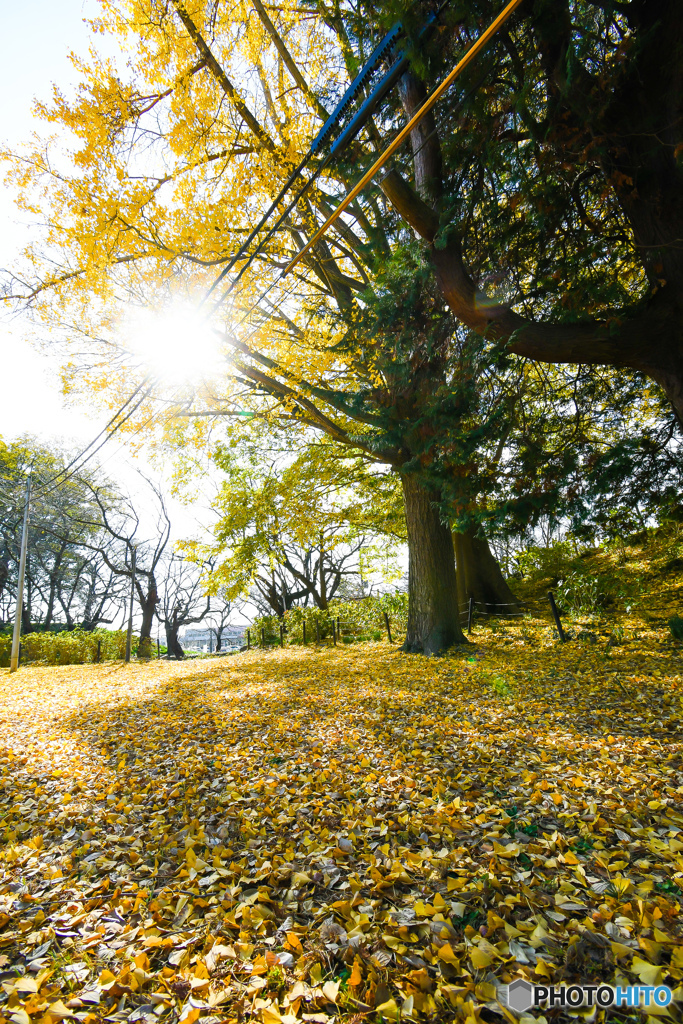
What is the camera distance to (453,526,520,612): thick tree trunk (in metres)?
11.5

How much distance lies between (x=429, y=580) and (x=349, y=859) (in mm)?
→ 5915

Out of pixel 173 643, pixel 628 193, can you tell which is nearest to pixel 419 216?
pixel 628 193

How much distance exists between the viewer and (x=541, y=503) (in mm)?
5117

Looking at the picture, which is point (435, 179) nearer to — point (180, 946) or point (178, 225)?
point (178, 225)

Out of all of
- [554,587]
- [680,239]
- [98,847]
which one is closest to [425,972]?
[98,847]

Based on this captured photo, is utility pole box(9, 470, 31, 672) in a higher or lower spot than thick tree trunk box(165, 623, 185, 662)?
higher

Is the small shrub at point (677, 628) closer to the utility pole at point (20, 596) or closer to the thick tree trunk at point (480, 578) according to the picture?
the thick tree trunk at point (480, 578)

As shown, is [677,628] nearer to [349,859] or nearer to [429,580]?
[429,580]

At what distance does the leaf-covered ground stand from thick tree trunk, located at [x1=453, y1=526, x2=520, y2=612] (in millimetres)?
6328

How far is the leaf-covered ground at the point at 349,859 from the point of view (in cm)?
158

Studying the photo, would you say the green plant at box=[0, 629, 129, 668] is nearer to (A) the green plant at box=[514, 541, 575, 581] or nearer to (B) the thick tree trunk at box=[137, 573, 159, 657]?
(B) the thick tree trunk at box=[137, 573, 159, 657]

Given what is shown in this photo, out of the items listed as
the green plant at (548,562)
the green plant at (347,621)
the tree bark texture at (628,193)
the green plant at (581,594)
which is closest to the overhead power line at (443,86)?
the tree bark texture at (628,193)

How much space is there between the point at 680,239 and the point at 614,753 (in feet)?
13.8

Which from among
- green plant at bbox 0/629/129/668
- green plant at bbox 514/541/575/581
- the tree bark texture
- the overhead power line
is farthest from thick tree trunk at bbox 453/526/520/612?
green plant at bbox 0/629/129/668
